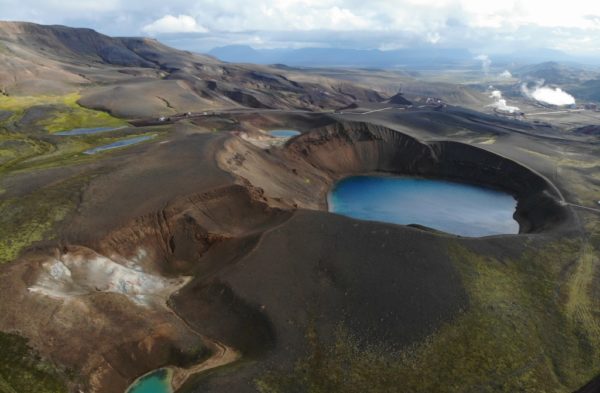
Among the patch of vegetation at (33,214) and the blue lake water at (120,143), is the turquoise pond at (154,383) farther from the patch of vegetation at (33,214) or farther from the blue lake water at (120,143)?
Result: the blue lake water at (120,143)

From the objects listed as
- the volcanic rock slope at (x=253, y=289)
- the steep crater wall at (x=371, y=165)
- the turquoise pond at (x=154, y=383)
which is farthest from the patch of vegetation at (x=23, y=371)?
the steep crater wall at (x=371, y=165)

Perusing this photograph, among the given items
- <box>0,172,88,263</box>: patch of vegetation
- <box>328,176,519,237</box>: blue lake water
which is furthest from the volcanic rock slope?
<box>328,176,519,237</box>: blue lake water

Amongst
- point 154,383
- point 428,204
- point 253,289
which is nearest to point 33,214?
point 154,383

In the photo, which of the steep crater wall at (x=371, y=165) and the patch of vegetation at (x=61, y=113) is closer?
the steep crater wall at (x=371, y=165)

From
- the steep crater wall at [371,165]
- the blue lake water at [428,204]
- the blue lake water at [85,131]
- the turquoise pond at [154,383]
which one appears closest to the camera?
the turquoise pond at [154,383]

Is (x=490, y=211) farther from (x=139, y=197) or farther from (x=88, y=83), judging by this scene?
(x=88, y=83)

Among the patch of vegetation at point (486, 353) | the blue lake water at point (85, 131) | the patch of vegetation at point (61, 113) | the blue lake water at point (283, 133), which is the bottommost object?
the patch of vegetation at point (486, 353)

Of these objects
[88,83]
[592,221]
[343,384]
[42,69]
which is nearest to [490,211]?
[592,221]
